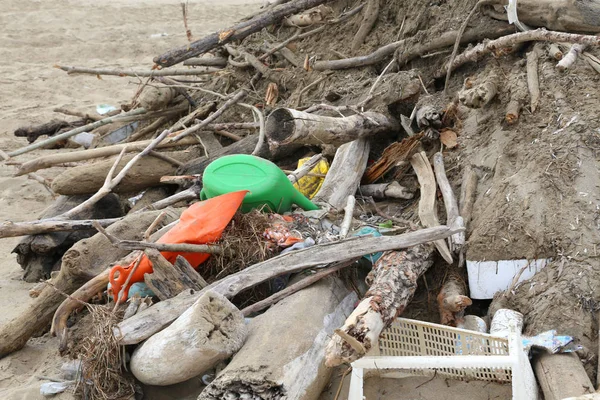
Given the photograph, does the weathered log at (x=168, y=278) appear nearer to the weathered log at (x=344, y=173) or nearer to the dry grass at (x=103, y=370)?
the dry grass at (x=103, y=370)

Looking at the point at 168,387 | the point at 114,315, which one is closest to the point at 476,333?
the point at 168,387

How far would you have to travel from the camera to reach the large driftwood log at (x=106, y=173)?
5.12m

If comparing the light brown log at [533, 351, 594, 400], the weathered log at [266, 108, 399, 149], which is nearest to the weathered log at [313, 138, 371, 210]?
the weathered log at [266, 108, 399, 149]

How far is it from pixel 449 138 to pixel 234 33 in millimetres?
2212

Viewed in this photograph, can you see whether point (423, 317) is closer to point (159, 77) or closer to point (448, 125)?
point (448, 125)

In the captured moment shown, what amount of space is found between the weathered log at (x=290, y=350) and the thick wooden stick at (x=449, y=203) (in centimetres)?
62

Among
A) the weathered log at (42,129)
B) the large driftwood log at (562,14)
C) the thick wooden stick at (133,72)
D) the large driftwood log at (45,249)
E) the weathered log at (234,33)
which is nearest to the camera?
the large driftwood log at (562,14)

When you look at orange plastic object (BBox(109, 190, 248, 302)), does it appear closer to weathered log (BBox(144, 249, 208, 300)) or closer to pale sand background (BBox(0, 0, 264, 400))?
A: weathered log (BBox(144, 249, 208, 300))

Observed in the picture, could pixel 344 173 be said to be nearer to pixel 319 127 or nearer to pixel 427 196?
pixel 319 127

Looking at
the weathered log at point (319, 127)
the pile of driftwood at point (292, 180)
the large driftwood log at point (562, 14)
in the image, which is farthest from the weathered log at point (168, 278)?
the large driftwood log at point (562, 14)

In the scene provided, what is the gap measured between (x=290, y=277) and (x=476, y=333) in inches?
40.3

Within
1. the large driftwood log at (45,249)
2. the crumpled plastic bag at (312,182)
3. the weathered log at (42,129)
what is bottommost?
the weathered log at (42,129)

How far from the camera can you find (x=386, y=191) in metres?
4.52

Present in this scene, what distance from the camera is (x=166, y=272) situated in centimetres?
346
